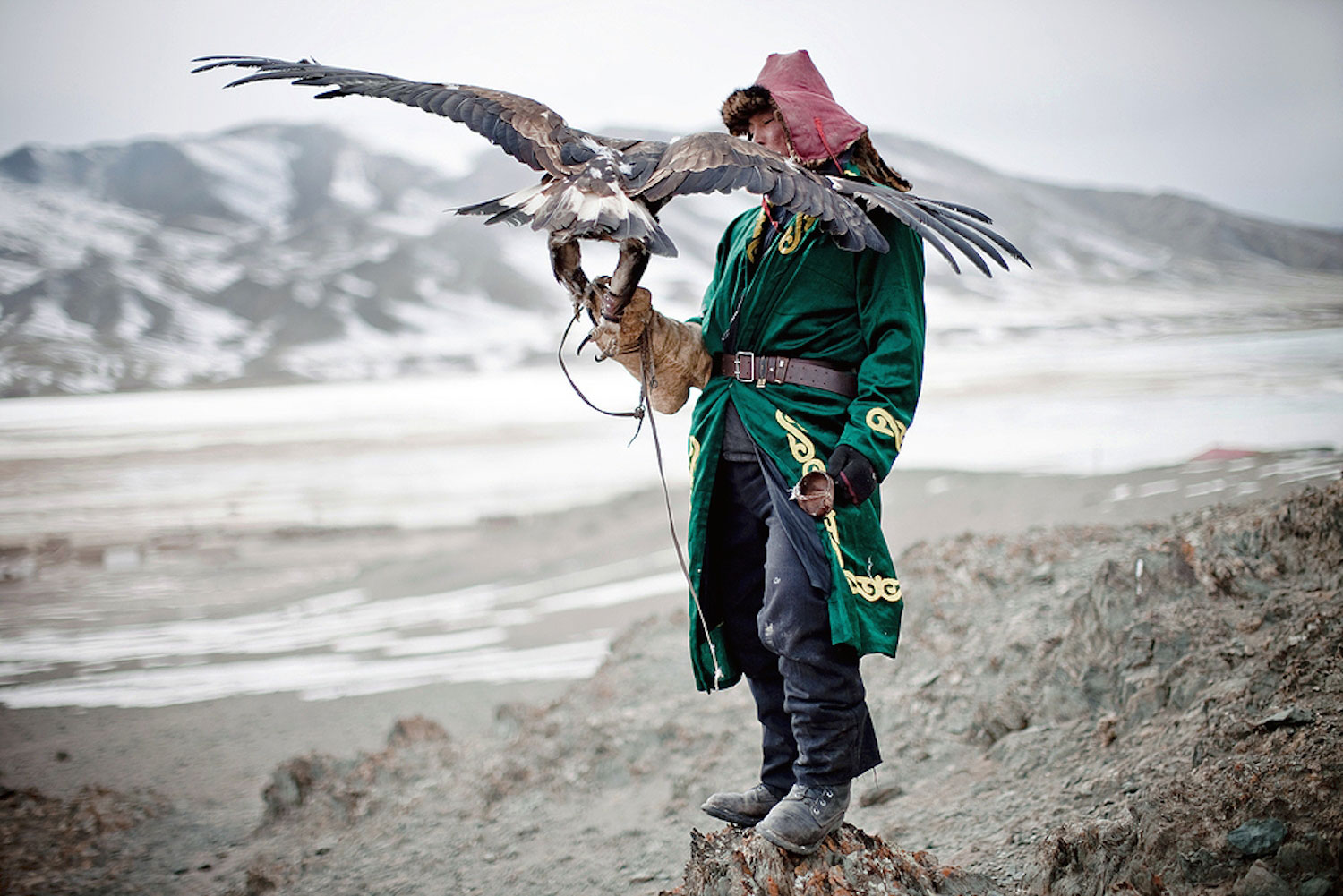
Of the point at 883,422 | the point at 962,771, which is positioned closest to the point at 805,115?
the point at 883,422

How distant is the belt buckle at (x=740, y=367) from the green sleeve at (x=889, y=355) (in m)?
0.23

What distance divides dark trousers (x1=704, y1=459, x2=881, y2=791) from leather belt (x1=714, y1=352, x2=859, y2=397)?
0.18 m

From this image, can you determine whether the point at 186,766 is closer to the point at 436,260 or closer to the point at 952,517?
the point at 952,517

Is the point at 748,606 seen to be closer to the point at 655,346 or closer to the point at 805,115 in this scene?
the point at 655,346

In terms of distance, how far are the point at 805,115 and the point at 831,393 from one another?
1.81ft

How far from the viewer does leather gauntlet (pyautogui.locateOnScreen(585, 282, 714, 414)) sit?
1.73 metres

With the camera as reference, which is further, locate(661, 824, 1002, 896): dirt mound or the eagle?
locate(661, 824, 1002, 896): dirt mound

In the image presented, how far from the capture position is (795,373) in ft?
5.99

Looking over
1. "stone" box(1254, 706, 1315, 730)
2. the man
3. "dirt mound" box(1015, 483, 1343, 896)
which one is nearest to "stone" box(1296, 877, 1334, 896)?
"dirt mound" box(1015, 483, 1343, 896)

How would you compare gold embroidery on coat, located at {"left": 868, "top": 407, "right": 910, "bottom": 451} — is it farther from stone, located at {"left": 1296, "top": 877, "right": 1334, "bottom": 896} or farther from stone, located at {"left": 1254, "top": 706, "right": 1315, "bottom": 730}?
stone, located at {"left": 1254, "top": 706, "right": 1315, "bottom": 730}

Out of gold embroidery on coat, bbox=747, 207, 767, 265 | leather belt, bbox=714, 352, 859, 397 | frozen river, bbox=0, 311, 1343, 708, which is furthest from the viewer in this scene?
frozen river, bbox=0, 311, 1343, 708

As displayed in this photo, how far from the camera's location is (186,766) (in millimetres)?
5020

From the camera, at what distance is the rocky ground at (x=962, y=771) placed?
6.02 ft

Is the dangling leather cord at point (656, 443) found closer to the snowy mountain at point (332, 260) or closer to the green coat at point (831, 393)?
the green coat at point (831, 393)
